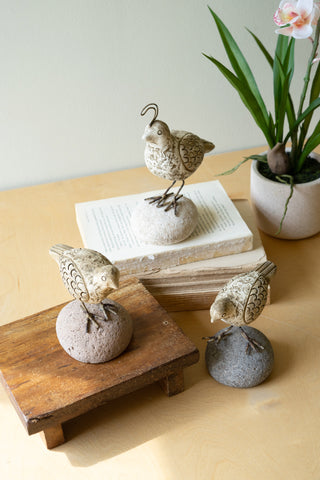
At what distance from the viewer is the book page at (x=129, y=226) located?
928mm

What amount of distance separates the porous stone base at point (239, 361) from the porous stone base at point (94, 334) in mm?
139

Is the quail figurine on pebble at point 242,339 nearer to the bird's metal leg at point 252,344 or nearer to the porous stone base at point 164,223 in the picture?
the bird's metal leg at point 252,344

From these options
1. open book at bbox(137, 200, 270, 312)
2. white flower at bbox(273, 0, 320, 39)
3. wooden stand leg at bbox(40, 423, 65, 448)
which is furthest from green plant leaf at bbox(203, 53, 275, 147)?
wooden stand leg at bbox(40, 423, 65, 448)

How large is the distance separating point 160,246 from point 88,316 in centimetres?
22

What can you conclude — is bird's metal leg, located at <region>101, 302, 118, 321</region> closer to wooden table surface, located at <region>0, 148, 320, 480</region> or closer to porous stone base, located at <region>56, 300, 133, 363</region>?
porous stone base, located at <region>56, 300, 133, 363</region>

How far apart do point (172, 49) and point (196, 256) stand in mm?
528

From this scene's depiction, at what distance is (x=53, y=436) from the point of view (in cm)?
73

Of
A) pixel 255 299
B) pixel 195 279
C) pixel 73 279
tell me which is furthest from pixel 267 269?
pixel 73 279

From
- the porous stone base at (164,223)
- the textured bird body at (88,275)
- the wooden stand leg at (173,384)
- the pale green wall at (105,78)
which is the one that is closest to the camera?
the textured bird body at (88,275)

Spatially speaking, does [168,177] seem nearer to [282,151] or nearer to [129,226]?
[129,226]

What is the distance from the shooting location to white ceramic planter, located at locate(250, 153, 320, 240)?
997 mm

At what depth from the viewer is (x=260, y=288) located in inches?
29.9

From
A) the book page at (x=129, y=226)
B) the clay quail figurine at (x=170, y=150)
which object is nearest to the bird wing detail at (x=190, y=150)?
the clay quail figurine at (x=170, y=150)

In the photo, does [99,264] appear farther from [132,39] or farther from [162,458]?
[132,39]
